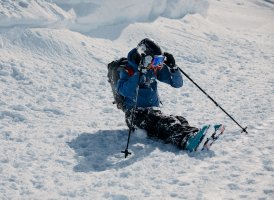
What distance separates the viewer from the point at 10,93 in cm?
796

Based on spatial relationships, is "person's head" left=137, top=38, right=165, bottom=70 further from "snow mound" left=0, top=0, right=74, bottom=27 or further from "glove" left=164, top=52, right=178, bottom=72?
"snow mound" left=0, top=0, right=74, bottom=27

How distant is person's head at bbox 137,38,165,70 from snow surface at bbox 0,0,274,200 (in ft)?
3.97

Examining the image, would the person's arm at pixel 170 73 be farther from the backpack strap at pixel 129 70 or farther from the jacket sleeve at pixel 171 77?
the backpack strap at pixel 129 70

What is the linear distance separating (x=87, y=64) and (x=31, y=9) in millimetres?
2214

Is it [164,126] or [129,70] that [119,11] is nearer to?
[129,70]

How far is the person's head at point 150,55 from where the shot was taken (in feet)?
20.2

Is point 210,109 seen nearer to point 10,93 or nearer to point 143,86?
point 143,86

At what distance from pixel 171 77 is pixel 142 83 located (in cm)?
56

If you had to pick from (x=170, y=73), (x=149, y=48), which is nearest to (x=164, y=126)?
(x=170, y=73)

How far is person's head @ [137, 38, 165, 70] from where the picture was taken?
20.2 ft

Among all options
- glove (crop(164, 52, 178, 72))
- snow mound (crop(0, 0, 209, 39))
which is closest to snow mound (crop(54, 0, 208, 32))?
snow mound (crop(0, 0, 209, 39))

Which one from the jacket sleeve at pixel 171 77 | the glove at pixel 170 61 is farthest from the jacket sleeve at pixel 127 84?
the jacket sleeve at pixel 171 77

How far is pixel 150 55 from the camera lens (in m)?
6.25

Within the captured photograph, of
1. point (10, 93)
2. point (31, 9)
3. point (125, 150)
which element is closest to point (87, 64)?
point (31, 9)
